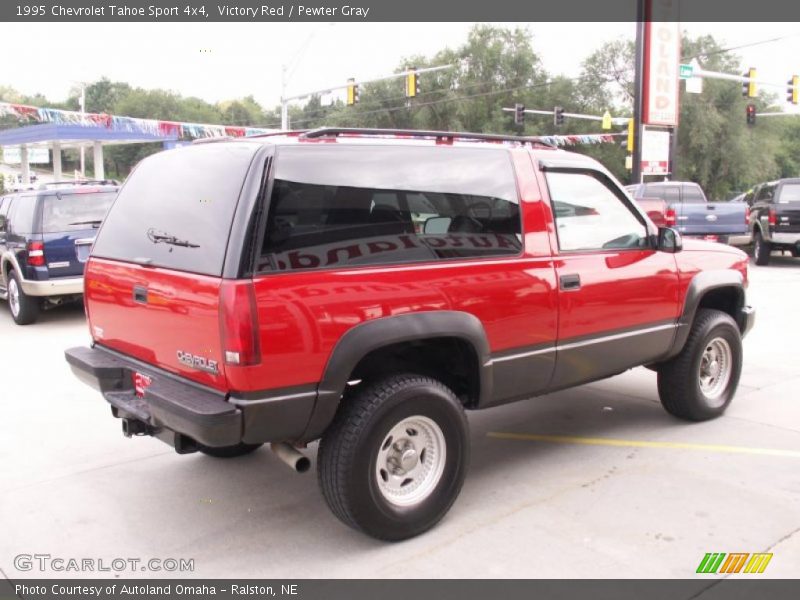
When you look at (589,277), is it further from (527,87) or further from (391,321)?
(527,87)

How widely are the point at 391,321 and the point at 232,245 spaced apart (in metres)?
0.83

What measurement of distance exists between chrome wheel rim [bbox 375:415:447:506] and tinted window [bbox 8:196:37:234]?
793 centimetres

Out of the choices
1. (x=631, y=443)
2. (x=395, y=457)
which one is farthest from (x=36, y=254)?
(x=631, y=443)

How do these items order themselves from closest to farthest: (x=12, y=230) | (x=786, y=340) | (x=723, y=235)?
1. (x=786, y=340)
2. (x=12, y=230)
3. (x=723, y=235)

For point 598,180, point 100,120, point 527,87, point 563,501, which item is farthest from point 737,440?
point 527,87

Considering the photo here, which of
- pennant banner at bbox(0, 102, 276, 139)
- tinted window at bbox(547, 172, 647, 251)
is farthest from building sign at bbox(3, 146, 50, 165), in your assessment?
tinted window at bbox(547, 172, 647, 251)

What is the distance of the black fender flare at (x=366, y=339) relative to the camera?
3320 mm

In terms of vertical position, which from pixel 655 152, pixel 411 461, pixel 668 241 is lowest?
pixel 411 461

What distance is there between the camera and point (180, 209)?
3.66 metres

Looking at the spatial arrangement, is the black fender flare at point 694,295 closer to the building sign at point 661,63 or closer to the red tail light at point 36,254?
the red tail light at point 36,254

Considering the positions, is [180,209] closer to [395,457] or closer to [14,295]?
[395,457]

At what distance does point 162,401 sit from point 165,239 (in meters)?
0.84

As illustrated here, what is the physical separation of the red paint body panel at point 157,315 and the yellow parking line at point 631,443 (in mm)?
2593

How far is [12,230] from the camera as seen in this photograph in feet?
33.8
